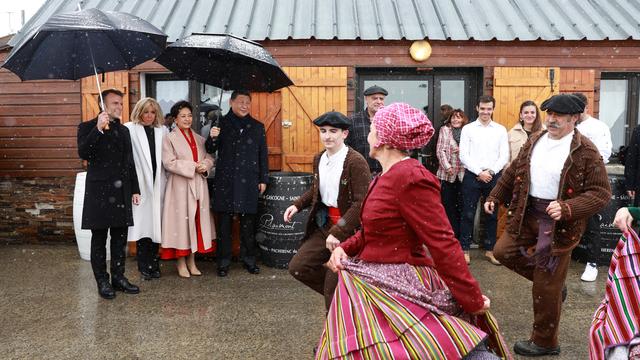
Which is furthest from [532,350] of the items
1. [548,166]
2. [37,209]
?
[37,209]

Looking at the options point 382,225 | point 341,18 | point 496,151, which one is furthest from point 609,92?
point 382,225

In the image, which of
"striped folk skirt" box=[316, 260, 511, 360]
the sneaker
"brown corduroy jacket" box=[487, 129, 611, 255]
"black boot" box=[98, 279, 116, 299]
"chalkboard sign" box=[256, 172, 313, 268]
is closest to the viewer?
"striped folk skirt" box=[316, 260, 511, 360]

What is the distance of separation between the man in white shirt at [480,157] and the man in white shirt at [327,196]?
282cm

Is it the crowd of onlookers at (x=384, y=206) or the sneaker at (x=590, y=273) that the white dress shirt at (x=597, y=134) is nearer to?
the crowd of onlookers at (x=384, y=206)

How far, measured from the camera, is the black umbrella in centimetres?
435

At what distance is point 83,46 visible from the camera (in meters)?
4.79

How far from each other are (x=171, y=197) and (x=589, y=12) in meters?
5.96

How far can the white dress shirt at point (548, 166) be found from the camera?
3647 mm

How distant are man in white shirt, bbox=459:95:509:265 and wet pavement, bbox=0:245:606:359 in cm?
59

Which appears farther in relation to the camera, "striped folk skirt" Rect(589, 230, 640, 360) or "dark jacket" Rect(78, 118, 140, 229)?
"dark jacket" Rect(78, 118, 140, 229)

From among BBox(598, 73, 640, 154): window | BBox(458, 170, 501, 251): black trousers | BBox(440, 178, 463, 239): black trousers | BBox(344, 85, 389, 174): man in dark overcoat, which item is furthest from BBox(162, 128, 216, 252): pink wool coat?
BBox(598, 73, 640, 154): window

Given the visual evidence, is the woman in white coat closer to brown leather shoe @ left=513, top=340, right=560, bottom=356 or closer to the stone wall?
the stone wall

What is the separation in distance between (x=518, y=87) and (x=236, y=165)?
370 centimetres

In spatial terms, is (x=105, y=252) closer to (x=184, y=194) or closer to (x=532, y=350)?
(x=184, y=194)
